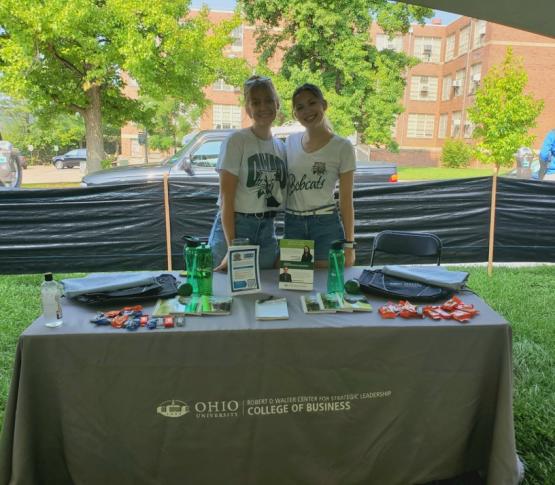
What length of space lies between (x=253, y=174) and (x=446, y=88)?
32032mm

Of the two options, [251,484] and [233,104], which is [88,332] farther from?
[233,104]

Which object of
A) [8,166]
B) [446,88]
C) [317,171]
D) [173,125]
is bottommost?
[8,166]

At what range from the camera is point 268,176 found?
2082mm

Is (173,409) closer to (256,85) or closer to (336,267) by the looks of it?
(336,267)

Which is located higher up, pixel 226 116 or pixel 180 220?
pixel 226 116

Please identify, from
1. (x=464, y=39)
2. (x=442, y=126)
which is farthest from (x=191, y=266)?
(x=442, y=126)

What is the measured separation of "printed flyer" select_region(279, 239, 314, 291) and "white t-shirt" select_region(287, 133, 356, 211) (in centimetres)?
38

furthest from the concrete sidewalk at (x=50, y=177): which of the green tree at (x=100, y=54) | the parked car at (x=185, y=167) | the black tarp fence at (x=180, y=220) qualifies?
the black tarp fence at (x=180, y=220)

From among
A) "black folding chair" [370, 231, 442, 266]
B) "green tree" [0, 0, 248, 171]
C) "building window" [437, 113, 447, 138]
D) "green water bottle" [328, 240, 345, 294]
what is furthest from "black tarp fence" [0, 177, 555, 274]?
"building window" [437, 113, 447, 138]

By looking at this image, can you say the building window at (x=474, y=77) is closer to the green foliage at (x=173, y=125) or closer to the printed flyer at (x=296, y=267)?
the green foliage at (x=173, y=125)

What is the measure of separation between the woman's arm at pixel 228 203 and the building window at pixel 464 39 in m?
29.9

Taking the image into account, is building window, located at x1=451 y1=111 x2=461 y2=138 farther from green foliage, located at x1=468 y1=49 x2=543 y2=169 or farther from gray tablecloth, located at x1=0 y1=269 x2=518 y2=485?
gray tablecloth, located at x1=0 y1=269 x2=518 y2=485

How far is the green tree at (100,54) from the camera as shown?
9.53 m

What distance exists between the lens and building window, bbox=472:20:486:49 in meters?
25.2
